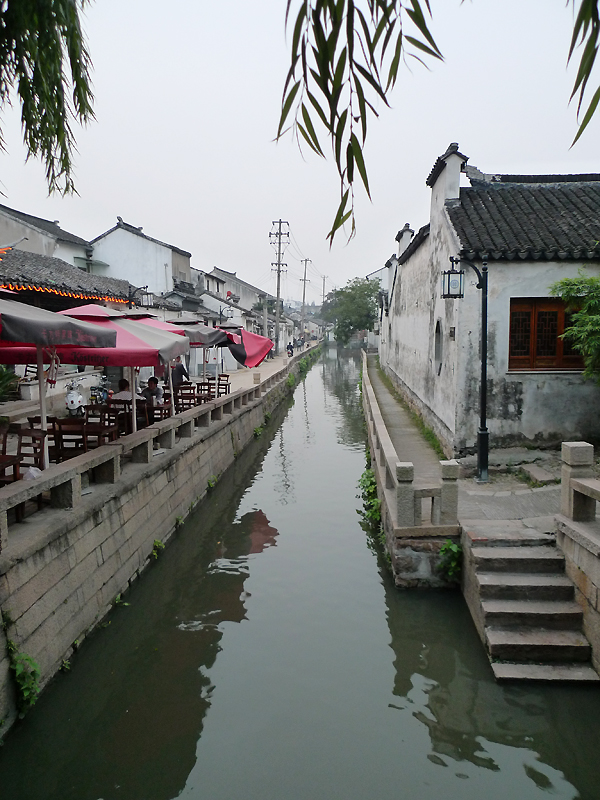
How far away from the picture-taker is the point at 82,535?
646 cm

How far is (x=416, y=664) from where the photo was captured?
6.38 m

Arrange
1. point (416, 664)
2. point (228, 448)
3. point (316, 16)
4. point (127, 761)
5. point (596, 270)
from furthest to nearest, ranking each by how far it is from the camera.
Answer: point (228, 448) → point (596, 270) → point (416, 664) → point (127, 761) → point (316, 16)

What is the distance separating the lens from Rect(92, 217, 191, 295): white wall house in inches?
1361

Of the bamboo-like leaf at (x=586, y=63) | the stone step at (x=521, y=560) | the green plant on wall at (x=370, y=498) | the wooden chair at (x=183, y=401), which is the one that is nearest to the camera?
the bamboo-like leaf at (x=586, y=63)

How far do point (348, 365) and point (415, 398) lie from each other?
113 feet

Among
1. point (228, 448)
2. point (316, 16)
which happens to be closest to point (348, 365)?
point (228, 448)

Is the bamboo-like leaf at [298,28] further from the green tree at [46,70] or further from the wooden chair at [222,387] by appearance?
the wooden chair at [222,387]

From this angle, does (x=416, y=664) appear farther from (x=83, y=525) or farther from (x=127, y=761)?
(x=83, y=525)

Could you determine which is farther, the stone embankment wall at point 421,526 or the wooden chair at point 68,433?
the wooden chair at point 68,433

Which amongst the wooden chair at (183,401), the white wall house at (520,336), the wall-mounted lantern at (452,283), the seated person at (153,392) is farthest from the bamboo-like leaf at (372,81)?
the wooden chair at (183,401)

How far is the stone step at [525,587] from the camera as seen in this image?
6.22 m

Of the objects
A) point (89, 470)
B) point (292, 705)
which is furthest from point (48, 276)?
point (292, 705)

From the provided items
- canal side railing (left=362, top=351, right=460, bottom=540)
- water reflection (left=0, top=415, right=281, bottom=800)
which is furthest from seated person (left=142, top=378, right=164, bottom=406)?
canal side railing (left=362, top=351, right=460, bottom=540)

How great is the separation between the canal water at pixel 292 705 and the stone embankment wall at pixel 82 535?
0.36 m
